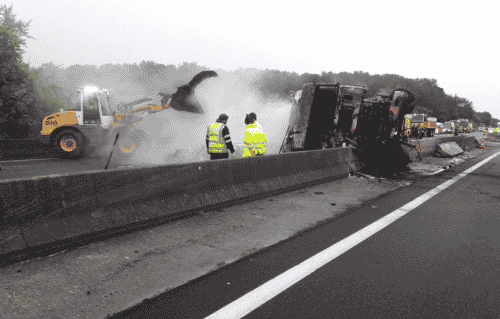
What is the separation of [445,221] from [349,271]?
9.63 feet

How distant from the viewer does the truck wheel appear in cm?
1577

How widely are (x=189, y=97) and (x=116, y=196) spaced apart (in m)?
12.7

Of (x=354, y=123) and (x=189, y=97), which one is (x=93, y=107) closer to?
(x=189, y=97)

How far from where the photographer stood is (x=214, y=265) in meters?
3.84

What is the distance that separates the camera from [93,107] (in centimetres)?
1658

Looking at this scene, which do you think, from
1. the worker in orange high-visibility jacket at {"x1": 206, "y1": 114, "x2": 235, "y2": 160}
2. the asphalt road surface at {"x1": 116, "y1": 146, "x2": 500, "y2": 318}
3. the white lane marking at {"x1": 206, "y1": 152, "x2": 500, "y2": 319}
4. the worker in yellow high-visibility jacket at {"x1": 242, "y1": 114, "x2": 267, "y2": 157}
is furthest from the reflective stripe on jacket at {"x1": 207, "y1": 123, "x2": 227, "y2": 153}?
the white lane marking at {"x1": 206, "y1": 152, "x2": 500, "y2": 319}

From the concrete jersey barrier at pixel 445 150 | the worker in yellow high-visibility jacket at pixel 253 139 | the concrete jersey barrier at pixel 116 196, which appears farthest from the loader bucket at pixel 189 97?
the concrete jersey barrier at pixel 445 150

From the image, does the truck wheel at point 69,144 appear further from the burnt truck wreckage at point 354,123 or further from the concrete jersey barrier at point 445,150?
the concrete jersey barrier at point 445,150

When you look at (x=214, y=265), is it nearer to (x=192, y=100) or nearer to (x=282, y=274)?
(x=282, y=274)

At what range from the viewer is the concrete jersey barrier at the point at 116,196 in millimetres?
3744

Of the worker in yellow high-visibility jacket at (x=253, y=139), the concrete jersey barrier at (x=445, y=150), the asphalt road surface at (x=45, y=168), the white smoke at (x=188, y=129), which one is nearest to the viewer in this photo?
the worker in yellow high-visibility jacket at (x=253, y=139)

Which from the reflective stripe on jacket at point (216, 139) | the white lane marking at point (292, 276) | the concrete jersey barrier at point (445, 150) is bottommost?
the white lane marking at point (292, 276)

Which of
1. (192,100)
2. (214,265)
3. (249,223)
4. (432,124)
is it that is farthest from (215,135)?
(432,124)

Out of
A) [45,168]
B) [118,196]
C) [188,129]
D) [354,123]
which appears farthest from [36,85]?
[118,196]
